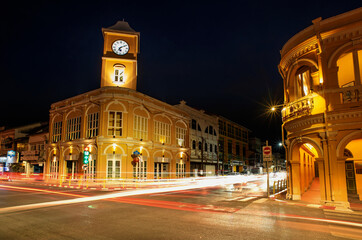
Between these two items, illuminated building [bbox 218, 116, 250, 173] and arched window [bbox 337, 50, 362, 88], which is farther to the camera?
illuminated building [bbox 218, 116, 250, 173]

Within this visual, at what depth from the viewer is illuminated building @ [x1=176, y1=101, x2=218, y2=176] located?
45.3 metres

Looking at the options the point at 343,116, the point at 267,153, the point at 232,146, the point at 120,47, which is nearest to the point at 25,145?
the point at 120,47

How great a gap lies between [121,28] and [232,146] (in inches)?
1478

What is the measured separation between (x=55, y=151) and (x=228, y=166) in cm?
3647

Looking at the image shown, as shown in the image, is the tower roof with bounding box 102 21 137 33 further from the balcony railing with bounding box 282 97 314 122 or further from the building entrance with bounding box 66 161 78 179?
the balcony railing with bounding box 282 97 314 122

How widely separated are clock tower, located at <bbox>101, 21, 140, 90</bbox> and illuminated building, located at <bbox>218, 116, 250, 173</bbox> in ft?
90.2

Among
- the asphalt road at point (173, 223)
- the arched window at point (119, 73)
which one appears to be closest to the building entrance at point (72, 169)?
the arched window at point (119, 73)

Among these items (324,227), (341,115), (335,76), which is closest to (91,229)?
(324,227)

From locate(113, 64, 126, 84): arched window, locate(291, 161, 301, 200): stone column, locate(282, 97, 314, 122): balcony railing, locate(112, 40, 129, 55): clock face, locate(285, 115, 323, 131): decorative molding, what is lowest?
locate(291, 161, 301, 200): stone column

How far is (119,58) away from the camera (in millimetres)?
33312

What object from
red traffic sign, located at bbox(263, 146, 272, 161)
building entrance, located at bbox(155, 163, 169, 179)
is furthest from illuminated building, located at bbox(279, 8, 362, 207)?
building entrance, located at bbox(155, 163, 169, 179)

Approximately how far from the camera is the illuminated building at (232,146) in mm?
56156

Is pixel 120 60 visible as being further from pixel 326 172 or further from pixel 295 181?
pixel 326 172

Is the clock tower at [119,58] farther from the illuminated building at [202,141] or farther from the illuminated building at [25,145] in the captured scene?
the illuminated building at [25,145]
